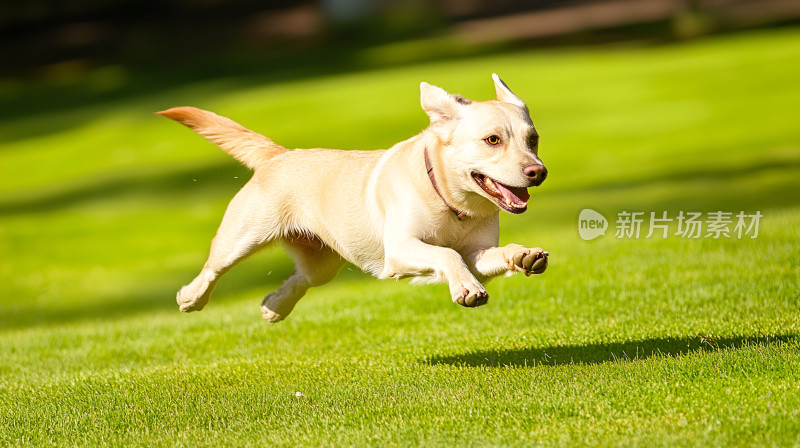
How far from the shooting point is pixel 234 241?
6.86 metres

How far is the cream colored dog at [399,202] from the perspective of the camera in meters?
5.57

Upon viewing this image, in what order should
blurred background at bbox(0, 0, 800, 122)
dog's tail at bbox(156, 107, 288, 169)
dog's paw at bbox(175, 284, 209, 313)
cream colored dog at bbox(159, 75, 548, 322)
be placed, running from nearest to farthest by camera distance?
1. cream colored dog at bbox(159, 75, 548, 322)
2. dog's paw at bbox(175, 284, 209, 313)
3. dog's tail at bbox(156, 107, 288, 169)
4. blurred background at bbox(0, 0, 800, 122)

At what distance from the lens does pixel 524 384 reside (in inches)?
Answer: 226

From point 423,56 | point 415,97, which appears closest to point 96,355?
point 415,97

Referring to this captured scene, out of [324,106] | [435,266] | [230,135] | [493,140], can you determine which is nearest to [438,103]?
[493,140]

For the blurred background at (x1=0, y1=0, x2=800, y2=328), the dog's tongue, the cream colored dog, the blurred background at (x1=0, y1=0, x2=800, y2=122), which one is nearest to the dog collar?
the cream colored dog

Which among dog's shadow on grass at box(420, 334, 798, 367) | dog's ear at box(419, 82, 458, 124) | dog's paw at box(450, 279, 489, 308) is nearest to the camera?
dog's paw at box(450, 279, 489, 308)

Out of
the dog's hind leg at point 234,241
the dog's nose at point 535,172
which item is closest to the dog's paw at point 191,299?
the dog's hind leg at point 234,241

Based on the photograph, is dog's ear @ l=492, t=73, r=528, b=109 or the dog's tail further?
the dog's tail

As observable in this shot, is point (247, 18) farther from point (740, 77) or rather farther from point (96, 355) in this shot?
point (96, 355)

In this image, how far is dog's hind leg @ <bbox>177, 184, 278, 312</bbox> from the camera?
6.79m

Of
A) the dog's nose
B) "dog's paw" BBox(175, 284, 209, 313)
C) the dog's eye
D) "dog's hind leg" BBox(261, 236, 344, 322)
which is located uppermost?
the dog's eye

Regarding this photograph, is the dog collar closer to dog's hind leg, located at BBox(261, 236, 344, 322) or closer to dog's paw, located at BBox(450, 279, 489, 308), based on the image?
dog's paw, located at BBox(450, 279, 489, 308)

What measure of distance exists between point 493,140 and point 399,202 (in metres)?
0.74
